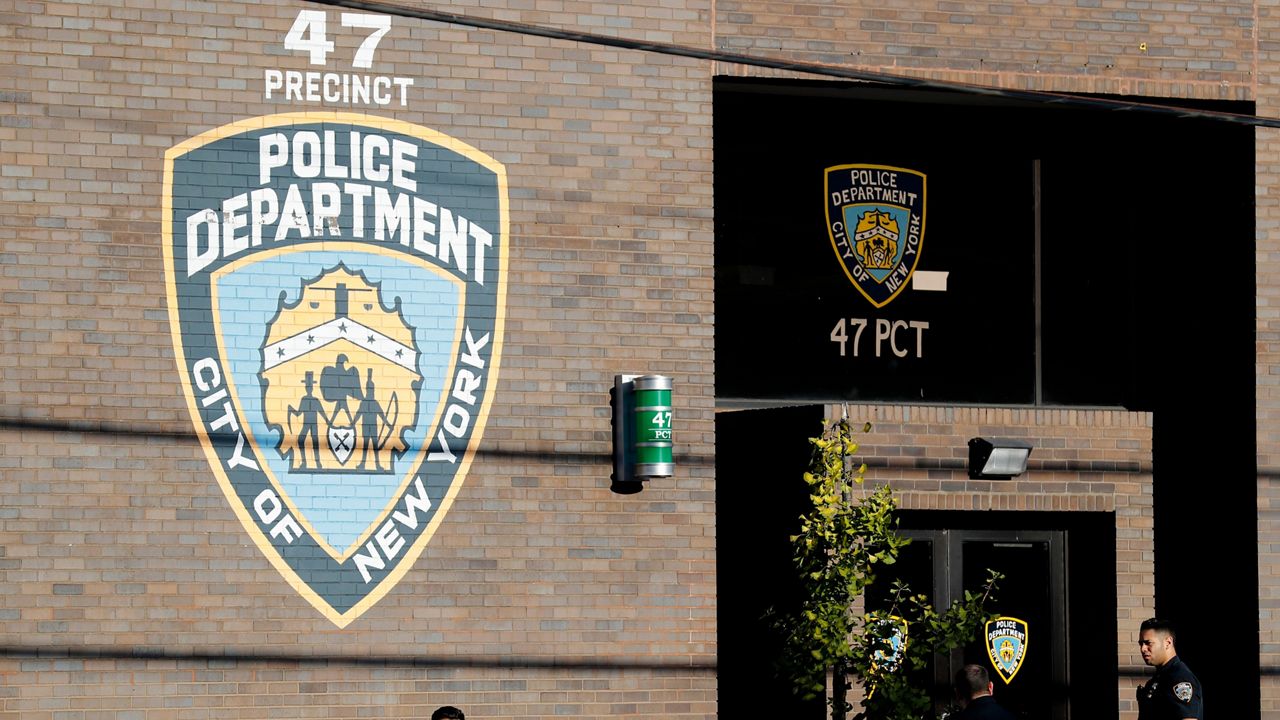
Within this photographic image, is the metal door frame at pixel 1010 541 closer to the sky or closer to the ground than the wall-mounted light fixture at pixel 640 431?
closer to the ground

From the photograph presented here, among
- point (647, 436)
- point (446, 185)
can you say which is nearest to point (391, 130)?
point (446, 185)

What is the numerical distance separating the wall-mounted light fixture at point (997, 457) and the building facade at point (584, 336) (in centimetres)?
11

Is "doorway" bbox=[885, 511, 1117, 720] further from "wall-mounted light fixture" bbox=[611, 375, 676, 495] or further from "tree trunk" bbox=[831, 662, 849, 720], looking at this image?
"wall-mounted light fixture" bbox=[611, 375, 676, 495]

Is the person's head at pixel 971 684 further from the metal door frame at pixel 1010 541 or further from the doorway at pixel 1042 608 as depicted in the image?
the doorway at pixel 1042 608

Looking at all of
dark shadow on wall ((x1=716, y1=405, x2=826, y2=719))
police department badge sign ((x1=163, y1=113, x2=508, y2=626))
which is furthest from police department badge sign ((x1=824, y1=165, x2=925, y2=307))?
police department badge sign ((x1=163, y1=113, x2=508, y2=626))

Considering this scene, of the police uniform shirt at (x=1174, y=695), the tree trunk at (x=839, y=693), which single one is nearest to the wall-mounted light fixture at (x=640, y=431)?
the tree trunk at (x=839, y=693)

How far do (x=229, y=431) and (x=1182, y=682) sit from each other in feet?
19.0

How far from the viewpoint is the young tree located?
11.3 metres

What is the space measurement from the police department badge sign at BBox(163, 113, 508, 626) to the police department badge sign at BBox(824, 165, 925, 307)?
2788mm

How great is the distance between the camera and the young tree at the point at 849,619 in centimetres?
1133

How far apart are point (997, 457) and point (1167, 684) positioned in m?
3.09

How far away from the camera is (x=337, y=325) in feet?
38.0

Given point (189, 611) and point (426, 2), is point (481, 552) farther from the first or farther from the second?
point (426, 2)

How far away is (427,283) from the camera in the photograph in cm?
1177
